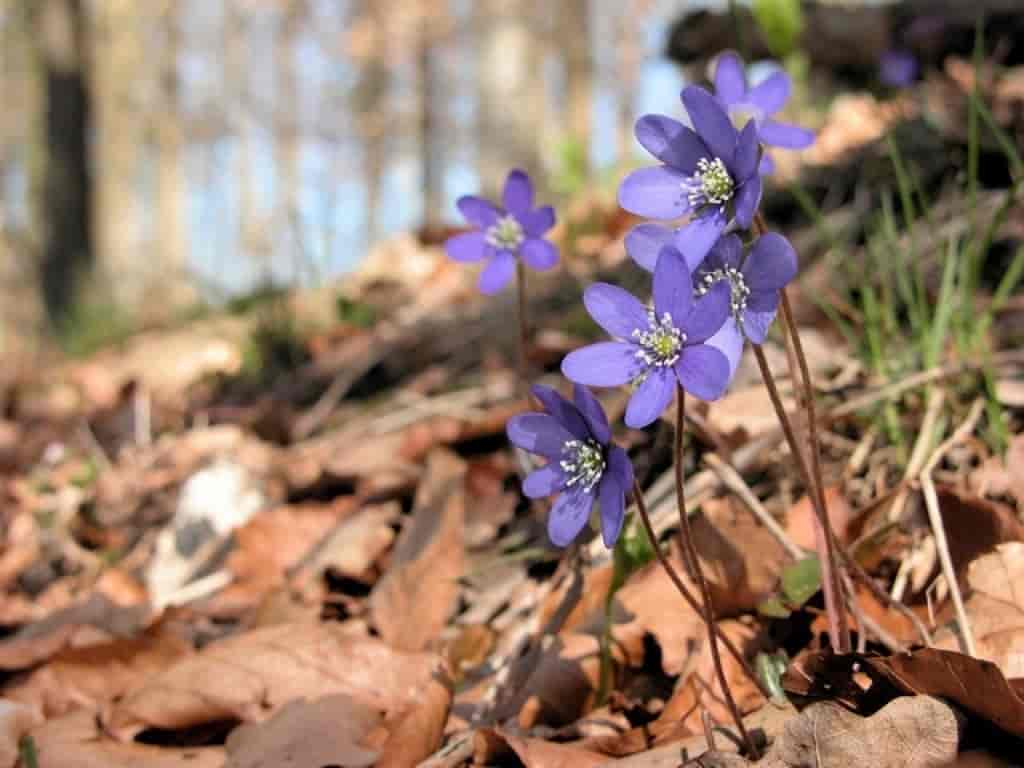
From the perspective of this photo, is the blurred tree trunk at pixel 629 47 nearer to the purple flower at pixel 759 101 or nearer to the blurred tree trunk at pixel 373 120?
the blurred tree trunk at pixel 373 120

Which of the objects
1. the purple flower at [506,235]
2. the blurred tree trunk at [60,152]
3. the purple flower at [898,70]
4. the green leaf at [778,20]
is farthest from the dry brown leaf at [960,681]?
the blurred tree trunk at [60,152]

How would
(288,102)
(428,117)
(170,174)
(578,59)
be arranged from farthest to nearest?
(288,102) → (170,174) → (428,117) → (578,59)

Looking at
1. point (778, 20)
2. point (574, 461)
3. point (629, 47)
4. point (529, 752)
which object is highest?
point (629, 47)

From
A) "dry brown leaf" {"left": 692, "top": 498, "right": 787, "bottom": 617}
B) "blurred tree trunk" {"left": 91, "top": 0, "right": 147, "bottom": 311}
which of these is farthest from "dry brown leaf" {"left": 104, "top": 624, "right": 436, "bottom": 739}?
"blurred tree trunk" {"left": 91, "top": 0, "right": 147, "bottom": 311}

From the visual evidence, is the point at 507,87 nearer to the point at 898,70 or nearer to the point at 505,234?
the point at 898,70

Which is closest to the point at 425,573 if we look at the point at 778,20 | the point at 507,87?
the point at 778,20

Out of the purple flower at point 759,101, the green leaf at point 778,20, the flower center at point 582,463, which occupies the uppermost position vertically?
the green leaf at point 778,20

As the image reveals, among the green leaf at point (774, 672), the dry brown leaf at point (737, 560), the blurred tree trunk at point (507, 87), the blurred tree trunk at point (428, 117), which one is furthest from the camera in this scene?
the blurred tree trunk at point (428, 117)
